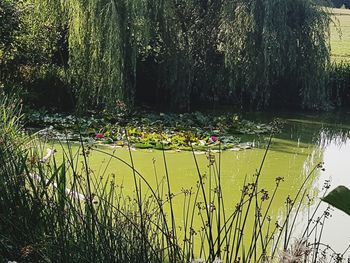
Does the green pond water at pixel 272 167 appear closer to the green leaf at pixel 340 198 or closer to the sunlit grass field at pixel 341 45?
the green leaf at pixel 340 198

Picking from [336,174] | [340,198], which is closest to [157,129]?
[336,174]

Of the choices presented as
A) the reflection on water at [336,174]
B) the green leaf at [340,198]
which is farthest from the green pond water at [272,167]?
the green leaf at [340,198]

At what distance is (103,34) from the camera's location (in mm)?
8469

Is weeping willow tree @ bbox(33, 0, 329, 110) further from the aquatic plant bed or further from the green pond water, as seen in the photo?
the green pond water

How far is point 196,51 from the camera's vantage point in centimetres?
991

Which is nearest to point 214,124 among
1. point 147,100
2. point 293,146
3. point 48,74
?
point 293,146

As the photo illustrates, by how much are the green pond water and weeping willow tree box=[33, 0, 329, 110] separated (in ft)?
4.40

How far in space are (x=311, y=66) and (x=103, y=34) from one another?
11.7 ft

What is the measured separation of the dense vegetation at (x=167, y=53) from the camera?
28.0 feet

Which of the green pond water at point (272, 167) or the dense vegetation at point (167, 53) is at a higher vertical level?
the dense vegetation at point (167, 53)

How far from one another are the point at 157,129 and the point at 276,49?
318 cm

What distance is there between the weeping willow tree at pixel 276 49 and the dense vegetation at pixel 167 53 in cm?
2

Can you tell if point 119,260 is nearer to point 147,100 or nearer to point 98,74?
point 98,74

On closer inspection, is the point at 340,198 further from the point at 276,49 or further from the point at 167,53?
the point at 276,49
